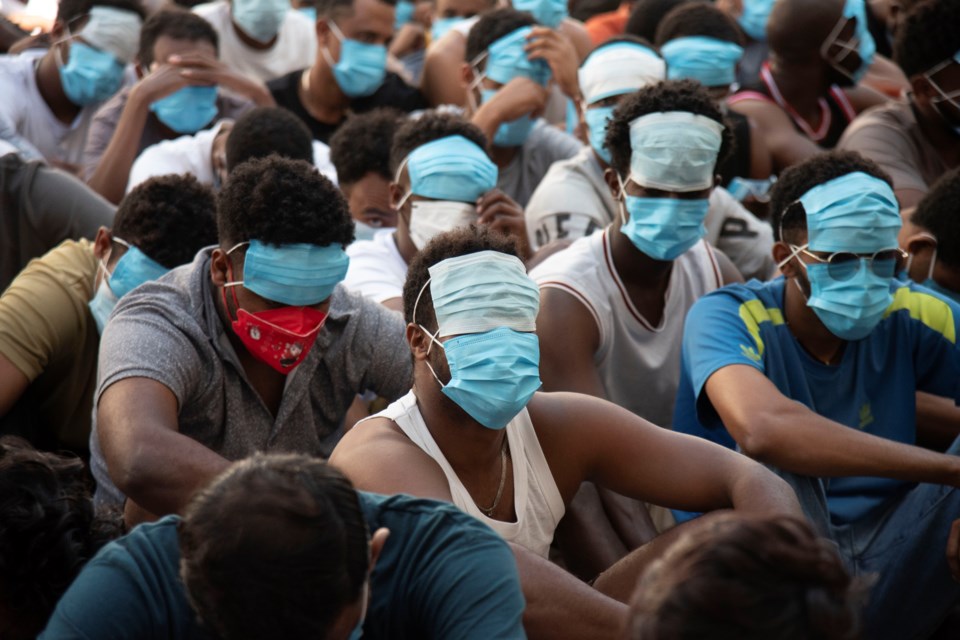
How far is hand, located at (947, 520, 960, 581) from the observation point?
3.37m

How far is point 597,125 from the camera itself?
5.22 m

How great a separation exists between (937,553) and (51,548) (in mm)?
2406

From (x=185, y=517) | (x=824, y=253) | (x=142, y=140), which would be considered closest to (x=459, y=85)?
(x=142, y=140)

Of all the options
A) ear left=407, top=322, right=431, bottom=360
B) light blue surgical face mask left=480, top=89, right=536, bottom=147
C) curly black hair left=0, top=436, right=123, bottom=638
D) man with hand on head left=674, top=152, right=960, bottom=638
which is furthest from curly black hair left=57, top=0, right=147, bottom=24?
curly black hair left=0, top=436, right=123, bottom=638

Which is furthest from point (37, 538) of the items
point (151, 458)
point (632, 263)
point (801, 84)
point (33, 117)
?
point (801, 84)

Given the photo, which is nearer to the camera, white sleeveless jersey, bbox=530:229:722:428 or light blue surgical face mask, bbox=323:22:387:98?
white sleeveless jersey, bbox=530:229:722:428

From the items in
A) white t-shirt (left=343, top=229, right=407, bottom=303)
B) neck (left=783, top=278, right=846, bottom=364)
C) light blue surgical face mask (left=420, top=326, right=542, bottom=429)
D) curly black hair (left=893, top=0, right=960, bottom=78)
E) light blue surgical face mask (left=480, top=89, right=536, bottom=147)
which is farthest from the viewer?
light blue surgical face mask (left=480, top=89, right=536, bottom=147)

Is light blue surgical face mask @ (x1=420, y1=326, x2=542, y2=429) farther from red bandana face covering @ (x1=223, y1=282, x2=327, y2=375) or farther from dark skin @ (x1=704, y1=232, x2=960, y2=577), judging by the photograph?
dark skin @ (x1=704, y1=232, x2=960, y2=577)

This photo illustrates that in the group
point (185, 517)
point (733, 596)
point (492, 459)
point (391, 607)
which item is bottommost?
point (492, 459)

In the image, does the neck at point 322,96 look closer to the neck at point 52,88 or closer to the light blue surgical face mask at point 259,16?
the light blue surgical face mask at point 259,16

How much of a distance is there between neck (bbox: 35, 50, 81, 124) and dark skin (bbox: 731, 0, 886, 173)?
10.9 ft

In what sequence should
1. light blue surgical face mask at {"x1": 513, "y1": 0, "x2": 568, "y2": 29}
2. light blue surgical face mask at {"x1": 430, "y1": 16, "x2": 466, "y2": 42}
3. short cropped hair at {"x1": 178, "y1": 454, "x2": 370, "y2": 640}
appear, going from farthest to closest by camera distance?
light blue surgical face mask at {"x1": 430, "y1": 16, "x2": 466, "y2": 42}
light blue surgical face mask at {"x1": 513, "y1": 0, "x2": 568, "y2": 29}
short cropped hair at {"x1": 178, "y1": 454, "x2": 370, "y2": 640}

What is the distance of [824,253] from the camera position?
149 inches

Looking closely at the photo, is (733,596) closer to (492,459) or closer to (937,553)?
(492,459)
